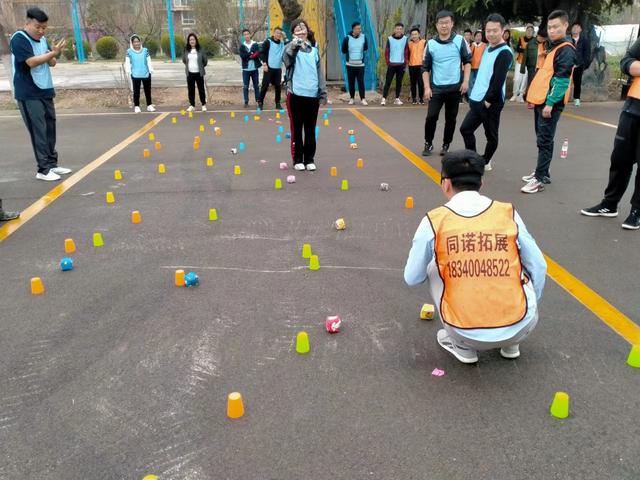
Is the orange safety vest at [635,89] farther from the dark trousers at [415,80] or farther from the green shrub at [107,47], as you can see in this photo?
the green shrub at [107,47]

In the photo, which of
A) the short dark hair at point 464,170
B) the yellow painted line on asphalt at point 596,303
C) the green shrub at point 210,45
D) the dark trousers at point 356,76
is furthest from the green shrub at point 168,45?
the short dark hair at point 464,170

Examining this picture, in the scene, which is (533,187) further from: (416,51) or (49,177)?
(416,51)

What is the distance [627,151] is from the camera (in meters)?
5.56

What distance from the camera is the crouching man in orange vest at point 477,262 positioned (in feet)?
9.36

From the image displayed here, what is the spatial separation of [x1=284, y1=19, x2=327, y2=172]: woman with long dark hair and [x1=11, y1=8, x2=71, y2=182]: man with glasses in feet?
9.78

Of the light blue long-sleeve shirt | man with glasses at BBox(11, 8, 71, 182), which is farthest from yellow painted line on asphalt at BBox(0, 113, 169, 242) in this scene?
the light blue long-sleeve shirt

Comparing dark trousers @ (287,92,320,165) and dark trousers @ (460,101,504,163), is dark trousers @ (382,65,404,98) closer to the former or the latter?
dark trousers @ (287,92,320,165)

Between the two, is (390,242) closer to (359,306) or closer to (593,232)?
(359,306)

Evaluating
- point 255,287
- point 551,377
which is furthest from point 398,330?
point 255,287

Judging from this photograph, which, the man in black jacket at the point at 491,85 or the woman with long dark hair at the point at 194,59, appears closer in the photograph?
the man in black jacket at the point at 491,85

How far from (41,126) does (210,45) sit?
3121cm

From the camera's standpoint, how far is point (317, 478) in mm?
2430

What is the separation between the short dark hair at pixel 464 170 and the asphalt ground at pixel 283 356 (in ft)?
3.48

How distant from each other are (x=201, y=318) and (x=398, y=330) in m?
1.35
